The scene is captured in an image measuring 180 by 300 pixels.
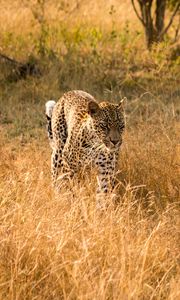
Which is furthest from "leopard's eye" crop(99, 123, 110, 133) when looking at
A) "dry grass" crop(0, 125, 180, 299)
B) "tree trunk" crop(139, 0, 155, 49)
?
"tree trunk" crop(139, 0, 155, 49)

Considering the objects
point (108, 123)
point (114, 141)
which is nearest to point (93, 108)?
point (108, 123)

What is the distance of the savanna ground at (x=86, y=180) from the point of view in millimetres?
5387

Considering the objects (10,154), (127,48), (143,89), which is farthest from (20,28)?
(10,154)

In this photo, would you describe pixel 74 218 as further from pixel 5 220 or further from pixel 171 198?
pixel 171 198

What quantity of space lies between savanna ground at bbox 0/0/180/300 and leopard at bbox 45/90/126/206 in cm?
15

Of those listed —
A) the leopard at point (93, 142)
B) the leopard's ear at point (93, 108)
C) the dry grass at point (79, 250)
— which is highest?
the leopard's ear at point (93, 108)

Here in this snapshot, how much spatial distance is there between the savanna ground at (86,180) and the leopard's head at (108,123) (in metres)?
0.39

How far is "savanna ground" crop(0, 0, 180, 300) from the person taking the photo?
539cm

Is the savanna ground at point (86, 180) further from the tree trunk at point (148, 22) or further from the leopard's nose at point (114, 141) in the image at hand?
the leopard's nose at point (114, 141)

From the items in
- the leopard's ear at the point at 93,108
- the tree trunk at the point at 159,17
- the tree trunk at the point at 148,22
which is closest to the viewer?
the leopard's ear at the point at 93,108

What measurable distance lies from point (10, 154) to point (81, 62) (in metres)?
4.48

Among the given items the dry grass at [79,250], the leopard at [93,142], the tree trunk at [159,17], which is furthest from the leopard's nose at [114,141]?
the tree trunk at [159,17]

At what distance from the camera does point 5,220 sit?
593 cm

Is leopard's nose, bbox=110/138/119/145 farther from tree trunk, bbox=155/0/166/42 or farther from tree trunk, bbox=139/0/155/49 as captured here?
tree trunk, bbox=155/0/166/42
